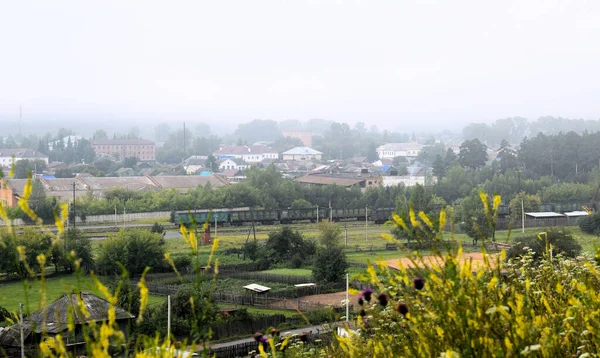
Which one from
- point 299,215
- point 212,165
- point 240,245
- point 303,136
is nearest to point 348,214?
point 299,215

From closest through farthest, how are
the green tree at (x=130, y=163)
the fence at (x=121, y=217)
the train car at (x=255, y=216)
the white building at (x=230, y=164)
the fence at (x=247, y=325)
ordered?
the fence at (x=247, y=325) < the fence at (x=121, y=217) < the train car at (x=255, y=216) < the green tree at (x=130, y=163) < the white building at (x=230, y=164)

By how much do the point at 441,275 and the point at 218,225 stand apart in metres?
34.5

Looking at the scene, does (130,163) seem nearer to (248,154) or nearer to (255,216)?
(248,154)

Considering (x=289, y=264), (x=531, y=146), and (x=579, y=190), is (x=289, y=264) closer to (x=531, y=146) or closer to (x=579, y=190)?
(x=579, y=190)

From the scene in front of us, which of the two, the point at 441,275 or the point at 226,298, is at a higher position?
the point at 441,275

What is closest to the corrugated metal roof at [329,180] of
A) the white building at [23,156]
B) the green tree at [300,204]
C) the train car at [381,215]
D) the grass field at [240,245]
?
the green tree at [300,204]

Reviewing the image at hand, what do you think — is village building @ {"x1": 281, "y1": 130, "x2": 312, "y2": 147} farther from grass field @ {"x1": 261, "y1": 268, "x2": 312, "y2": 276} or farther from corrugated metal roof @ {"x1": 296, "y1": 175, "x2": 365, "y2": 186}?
grass field @ {"x1": 261, "y1": 268, "x2": 312, "y2": 276}

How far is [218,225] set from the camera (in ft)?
124

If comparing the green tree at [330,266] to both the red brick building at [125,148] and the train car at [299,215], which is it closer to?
the train car at [299,215]

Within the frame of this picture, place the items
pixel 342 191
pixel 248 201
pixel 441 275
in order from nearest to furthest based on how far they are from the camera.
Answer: pixel 441 275 < pixel 248 201 < pixel 342 191

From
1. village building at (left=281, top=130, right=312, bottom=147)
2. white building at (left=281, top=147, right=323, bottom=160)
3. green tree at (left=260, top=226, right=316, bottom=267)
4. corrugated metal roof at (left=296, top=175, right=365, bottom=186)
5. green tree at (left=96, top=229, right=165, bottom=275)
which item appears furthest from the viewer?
village building at (left=281, top=130, right=312, bottom=147)

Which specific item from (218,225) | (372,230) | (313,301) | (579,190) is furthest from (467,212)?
(313,301)

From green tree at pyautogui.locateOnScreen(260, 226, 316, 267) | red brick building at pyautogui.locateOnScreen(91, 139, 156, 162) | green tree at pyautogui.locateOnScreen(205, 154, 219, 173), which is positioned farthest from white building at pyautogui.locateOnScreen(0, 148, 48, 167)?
green tree at pyautogui.locateOnScreen(260, 226, 316, 267)

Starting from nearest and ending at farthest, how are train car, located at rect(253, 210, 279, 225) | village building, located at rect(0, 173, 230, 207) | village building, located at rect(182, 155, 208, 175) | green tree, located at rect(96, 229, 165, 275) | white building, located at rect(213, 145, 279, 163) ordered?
green tree, located at rect(96, 229, 165, 275), train car, located at rect(253, 210, 279, 225), village building, located at rect(0, 173, 230, 207), village building, located at rect(182, 155, 208, 175), white building, located at rect(213, 145, 279, 163)
